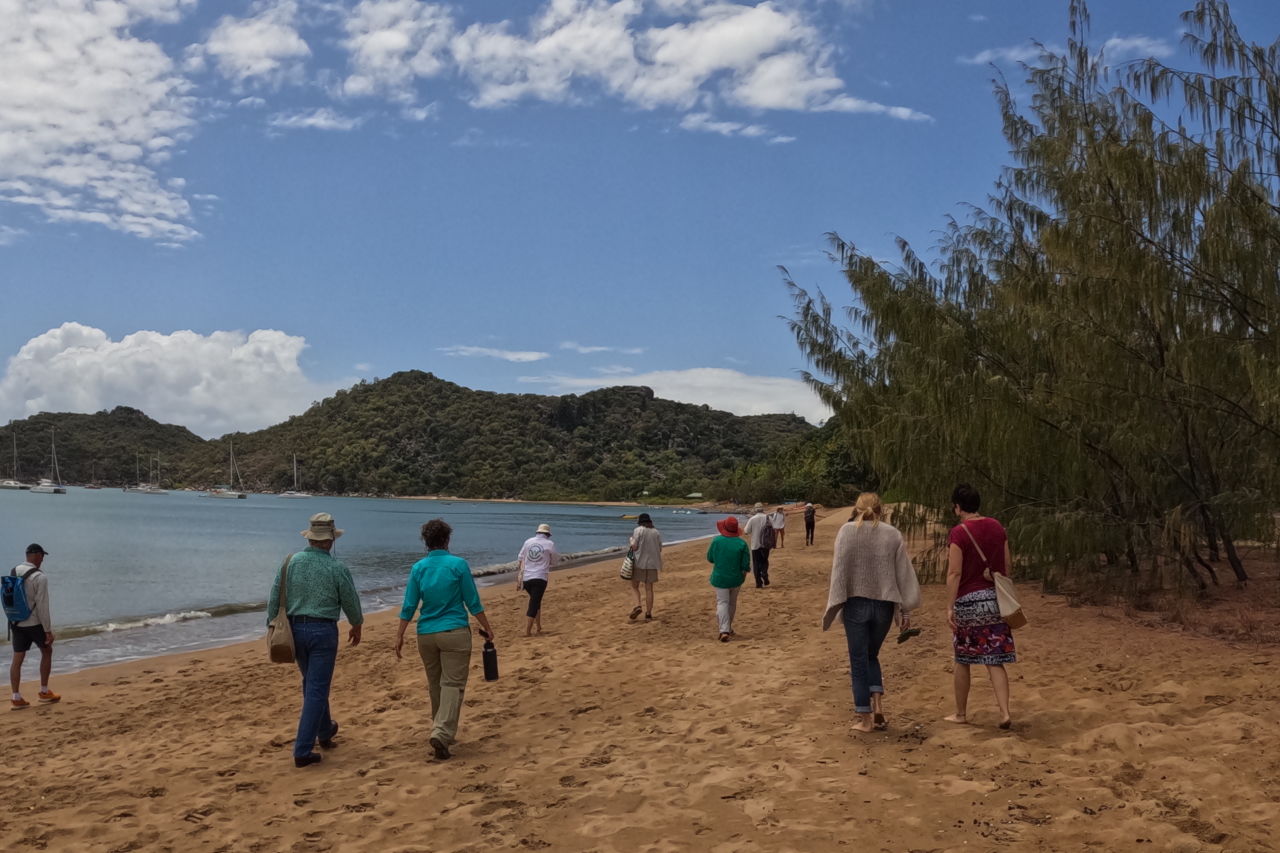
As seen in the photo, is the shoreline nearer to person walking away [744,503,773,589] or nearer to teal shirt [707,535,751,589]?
person walking away [744,503,773,589]

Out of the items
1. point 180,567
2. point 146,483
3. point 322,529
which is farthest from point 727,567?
point 146,483

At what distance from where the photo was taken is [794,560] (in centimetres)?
2267

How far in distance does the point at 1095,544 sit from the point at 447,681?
7333mm

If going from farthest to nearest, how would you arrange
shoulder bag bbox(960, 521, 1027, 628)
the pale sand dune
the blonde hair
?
the blonde hair < shoulder bag bbox(960, 521, 1027, 628) < the pale sand dune

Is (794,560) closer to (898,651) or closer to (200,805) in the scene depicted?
(898,651)

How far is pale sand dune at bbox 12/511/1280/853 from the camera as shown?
4.45 meters

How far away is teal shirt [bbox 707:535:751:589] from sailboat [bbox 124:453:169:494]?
157 m

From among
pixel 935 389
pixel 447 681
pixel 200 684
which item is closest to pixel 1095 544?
pixel 935 389

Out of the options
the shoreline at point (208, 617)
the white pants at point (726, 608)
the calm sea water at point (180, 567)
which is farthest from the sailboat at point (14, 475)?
the white pants at point (726, 608)

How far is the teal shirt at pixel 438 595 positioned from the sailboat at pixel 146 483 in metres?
159

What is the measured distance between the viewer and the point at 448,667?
6.04 metres

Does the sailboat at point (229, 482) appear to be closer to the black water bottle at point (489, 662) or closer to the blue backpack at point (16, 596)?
the blue backpack at point (16, 596)

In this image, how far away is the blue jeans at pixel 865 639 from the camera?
5.91m

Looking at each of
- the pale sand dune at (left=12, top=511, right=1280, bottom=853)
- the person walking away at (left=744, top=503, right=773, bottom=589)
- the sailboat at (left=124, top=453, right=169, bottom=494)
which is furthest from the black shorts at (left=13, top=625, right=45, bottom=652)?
the sailboat at (left=124, top=453, right=169, bottom=494)
